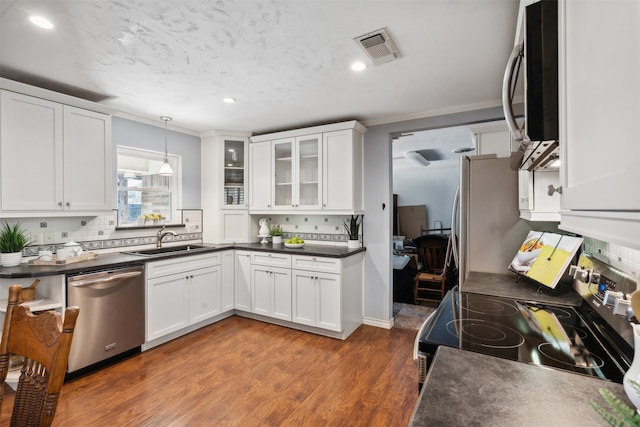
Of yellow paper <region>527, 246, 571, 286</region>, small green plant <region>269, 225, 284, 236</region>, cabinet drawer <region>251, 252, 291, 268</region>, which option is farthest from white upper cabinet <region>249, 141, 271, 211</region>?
yellow paper <region>527, 246, 571, 286</region>

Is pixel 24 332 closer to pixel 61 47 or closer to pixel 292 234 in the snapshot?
pixel 61 47

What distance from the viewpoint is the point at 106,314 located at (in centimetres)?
262

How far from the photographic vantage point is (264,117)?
3480 mm

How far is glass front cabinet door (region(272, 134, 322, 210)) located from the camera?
3.69 m

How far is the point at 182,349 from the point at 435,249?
3.56m

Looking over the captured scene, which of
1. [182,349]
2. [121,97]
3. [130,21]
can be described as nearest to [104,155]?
[121,97]

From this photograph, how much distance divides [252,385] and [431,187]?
6.75 m

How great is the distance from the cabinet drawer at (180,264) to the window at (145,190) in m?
0.71

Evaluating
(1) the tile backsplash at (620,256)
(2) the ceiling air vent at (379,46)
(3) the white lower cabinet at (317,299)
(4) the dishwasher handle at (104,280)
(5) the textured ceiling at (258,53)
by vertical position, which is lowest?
(3) the white lower cabinet at (317,299)

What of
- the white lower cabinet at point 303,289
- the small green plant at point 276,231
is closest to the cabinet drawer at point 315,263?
the white lower cabinet at point 303,289

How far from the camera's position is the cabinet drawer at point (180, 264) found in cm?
300

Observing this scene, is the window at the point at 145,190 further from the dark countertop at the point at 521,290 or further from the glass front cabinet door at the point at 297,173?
the dark countertop at the point at 521,290

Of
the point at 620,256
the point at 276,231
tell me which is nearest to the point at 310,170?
the point at 276,231

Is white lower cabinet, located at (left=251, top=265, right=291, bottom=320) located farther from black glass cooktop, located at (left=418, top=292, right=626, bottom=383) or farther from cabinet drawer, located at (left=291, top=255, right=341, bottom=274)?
black glass cooktop, located at (left=418, top=292, right=626, bottom=383)
